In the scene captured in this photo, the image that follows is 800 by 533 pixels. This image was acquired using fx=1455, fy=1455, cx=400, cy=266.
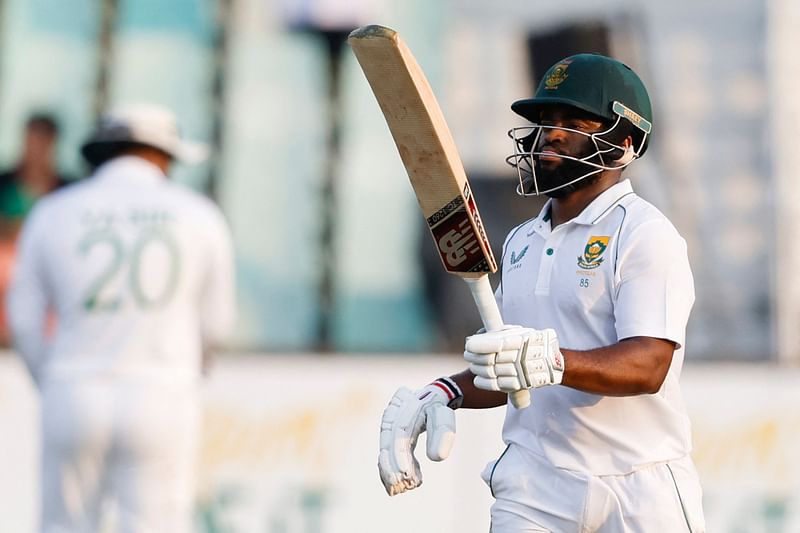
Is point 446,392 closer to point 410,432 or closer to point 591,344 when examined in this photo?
point 410,432

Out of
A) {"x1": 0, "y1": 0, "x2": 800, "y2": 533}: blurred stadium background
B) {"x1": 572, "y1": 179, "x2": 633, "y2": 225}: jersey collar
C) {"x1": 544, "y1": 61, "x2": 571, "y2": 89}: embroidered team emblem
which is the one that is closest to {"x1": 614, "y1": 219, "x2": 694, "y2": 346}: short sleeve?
{"x1": 572, "y1": 179, "x2": 633, "y2": 225}: jersey collar

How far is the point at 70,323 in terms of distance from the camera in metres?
4.94

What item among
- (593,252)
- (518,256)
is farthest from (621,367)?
(518,256)

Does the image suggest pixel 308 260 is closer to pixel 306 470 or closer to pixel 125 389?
pixel 306 470

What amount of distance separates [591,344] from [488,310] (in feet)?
0.95

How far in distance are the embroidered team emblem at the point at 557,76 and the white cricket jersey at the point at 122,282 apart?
1961mm

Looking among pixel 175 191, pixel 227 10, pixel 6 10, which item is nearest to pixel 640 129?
pixel 175 191

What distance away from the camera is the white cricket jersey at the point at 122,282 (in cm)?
491

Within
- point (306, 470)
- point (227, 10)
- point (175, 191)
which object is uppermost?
point (227, 10)

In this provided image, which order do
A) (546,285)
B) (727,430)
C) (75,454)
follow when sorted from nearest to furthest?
(546,285) < (75,454) < (727,430)

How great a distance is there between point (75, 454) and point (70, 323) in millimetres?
442

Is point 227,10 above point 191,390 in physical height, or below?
above

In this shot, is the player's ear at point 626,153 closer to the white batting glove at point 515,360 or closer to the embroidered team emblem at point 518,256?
the embroidered team emblem at point 518,256

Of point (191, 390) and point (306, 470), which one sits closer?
point (191, 390)
